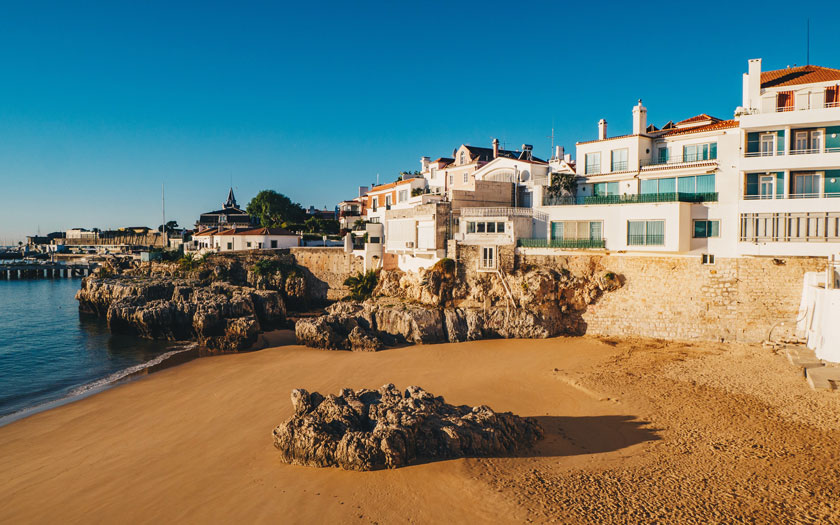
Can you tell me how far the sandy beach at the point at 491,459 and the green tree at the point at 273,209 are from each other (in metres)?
49.7

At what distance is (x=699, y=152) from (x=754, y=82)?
5024 mm

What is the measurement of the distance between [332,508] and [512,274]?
70.7 feet

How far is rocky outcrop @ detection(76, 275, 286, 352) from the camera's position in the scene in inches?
1196

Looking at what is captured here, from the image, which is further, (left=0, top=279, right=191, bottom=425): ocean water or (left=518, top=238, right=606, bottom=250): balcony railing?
(left=518, top=238, right=606, bottom=250): balcony railing

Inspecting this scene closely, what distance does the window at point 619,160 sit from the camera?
30781mm

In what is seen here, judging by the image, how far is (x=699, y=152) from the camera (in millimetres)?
28719

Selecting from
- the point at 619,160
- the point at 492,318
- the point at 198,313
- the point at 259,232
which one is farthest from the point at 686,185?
the point at 259,232

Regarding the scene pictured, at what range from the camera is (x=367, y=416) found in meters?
14.0

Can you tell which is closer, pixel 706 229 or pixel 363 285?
pixel 706 229

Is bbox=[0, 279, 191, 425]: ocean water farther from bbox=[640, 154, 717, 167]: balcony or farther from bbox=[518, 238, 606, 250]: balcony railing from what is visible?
bbox=[640, 154, 717, 167]: balcony

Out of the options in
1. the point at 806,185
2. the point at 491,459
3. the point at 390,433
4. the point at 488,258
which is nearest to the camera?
the point at 390,433

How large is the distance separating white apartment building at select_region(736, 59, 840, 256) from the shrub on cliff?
26.2 metres

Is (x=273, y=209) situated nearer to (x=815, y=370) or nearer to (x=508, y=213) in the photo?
(x=508, y=213)

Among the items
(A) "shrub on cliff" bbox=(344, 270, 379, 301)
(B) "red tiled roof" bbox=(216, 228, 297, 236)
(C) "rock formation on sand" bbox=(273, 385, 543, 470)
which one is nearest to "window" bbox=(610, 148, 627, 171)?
(A) "shrub on cliff" bbox=(344, 270, 379, 301)
